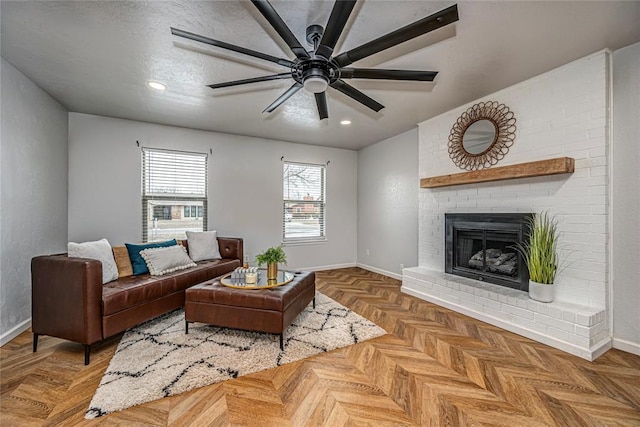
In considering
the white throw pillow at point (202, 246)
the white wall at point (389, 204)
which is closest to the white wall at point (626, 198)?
the white wall at point (389, 204)

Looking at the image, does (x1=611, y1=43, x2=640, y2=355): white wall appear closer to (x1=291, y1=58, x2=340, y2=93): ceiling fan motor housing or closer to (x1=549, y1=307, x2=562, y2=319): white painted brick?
(x1=549, y1=307, x2=562, y2=319): white painted brick

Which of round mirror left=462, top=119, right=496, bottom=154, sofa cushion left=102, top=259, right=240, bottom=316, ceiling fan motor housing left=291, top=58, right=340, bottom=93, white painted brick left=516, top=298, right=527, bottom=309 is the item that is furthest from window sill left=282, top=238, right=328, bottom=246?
ceiling fan motor housing left=291, top=58, right=340, bottom=93

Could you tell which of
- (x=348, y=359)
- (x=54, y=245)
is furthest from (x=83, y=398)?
(x=54, y=245)

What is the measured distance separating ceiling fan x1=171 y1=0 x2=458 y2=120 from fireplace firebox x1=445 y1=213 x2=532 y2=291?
2.02 meters

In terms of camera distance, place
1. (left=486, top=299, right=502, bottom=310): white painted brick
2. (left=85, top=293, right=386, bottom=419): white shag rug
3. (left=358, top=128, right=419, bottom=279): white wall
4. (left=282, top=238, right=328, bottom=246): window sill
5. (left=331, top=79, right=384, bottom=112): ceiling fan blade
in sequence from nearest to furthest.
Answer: (left=85, top=293, right=386, bottom=419): white shag rug
(left=331, top=79, right=384, bottom=112): ceiling fan blade
(left=486, top=299, right=502, bottom=310): white painted brick
(left=358, top=128, right=419, bottom=279): white wall
(left=282, top=238, right=328, bottom=246): window sill

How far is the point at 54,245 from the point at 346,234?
4.59 metres

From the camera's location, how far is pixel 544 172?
2.63m

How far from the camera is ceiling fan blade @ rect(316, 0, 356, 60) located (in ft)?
4.39

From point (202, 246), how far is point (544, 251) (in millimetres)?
4067

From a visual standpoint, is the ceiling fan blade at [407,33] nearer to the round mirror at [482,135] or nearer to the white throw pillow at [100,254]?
the round mirror at [482,135]

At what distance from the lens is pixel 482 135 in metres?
3.36

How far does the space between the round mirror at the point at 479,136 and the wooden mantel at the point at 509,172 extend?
0.34 m

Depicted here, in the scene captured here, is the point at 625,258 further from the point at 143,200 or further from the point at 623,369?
the point at 143,200

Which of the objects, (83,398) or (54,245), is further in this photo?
(54,245)
